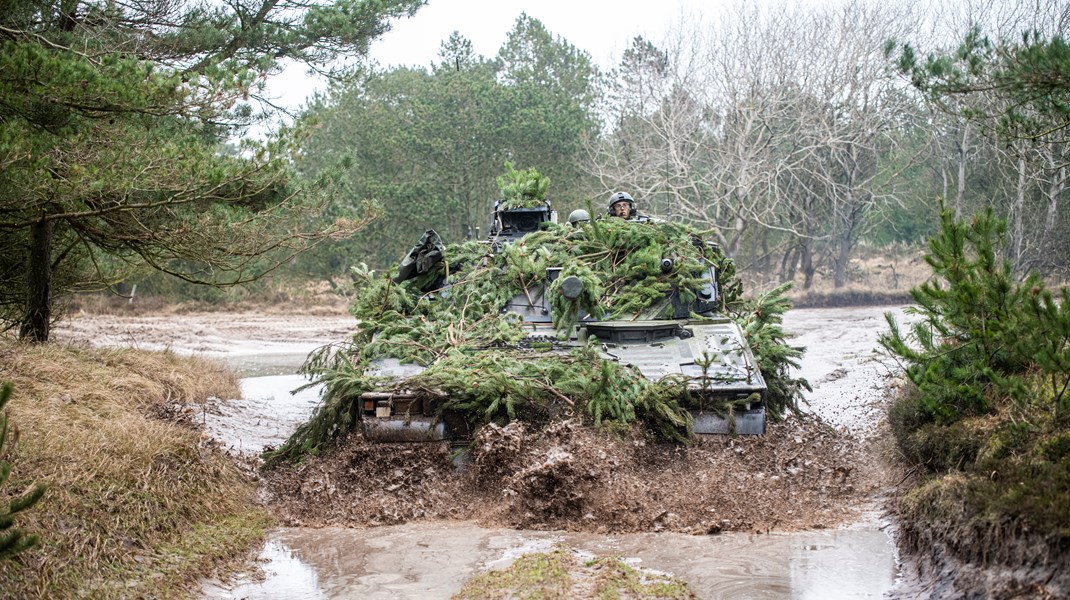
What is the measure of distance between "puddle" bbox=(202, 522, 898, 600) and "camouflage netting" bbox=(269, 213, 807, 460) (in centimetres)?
130

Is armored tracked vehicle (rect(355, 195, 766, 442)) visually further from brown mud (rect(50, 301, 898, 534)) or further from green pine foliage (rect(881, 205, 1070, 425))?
green pine foliage (rect(881, 205, 1070, 425))

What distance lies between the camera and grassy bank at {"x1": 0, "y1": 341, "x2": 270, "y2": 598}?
6324 mm

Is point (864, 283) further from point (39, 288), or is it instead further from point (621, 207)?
point (39, 288)

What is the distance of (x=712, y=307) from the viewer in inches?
449

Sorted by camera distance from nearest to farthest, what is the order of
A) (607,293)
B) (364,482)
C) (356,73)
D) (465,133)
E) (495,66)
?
1. (364,482)
2. (607,293)
3. (356,73)
4. (465,133)
5. (495,66)

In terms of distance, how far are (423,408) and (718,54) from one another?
22.0 meters

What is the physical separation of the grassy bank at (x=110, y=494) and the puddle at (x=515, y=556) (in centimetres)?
39

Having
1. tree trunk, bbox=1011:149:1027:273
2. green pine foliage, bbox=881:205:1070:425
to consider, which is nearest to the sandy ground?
green pine foliage, bbox=881:205:1070:425

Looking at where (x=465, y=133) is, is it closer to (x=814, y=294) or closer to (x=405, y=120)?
(x=405, y=120)

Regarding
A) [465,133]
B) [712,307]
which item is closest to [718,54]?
[465,133]

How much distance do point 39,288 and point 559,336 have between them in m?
6.16

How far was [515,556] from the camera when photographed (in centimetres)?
717

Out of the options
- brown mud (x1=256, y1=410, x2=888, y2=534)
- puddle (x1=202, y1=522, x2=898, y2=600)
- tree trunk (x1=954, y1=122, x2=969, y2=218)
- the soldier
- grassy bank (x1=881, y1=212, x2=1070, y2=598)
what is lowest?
puddle (x1=202, y1=522, x2=898, y2=600)

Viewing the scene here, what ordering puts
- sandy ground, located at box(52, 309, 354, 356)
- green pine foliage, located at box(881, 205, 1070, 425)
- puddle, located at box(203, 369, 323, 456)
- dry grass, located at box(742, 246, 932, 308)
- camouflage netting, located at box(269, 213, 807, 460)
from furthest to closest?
Answer: dry grass, located at box(742, 246, 932, 308)
sandy ground, located at box(52, 309, 354, 356)
puddle, located at box(203, 369, 323, 456)
camouflage netting, located at box(269, 213, 807, 460)
green pine foliage, located at box(881, 205, 1070, 425)
